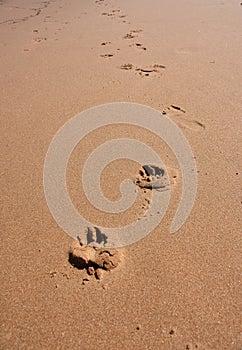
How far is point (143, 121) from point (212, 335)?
4.20ft

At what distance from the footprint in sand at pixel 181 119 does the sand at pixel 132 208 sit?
0.01 meters

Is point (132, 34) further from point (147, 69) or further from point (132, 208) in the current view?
point (132, 208)

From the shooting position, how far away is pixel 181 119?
6.33ft

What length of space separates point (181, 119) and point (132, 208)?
80 centimetres

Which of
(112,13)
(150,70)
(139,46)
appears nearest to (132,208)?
(150,70)

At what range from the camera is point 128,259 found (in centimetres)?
118

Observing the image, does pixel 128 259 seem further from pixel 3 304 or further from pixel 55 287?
pixel 3 304

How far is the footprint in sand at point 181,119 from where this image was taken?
1.86m

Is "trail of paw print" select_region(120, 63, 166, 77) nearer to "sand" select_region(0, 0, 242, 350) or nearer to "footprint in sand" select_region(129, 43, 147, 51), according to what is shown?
"sand" select_region(0, 0, 242, 350)

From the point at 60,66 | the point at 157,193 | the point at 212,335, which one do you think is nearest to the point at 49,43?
the point at 60,66

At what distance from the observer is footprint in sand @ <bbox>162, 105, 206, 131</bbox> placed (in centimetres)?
186

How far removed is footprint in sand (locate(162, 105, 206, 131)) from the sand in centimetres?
1

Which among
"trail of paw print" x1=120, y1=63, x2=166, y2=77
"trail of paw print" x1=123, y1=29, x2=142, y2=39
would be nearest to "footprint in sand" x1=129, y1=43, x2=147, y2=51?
"trail of paw print" x1=123, y1=29, x2=142, y2=39

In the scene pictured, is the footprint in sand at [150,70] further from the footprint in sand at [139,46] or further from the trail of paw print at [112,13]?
the trail of paw print at [112,13]
